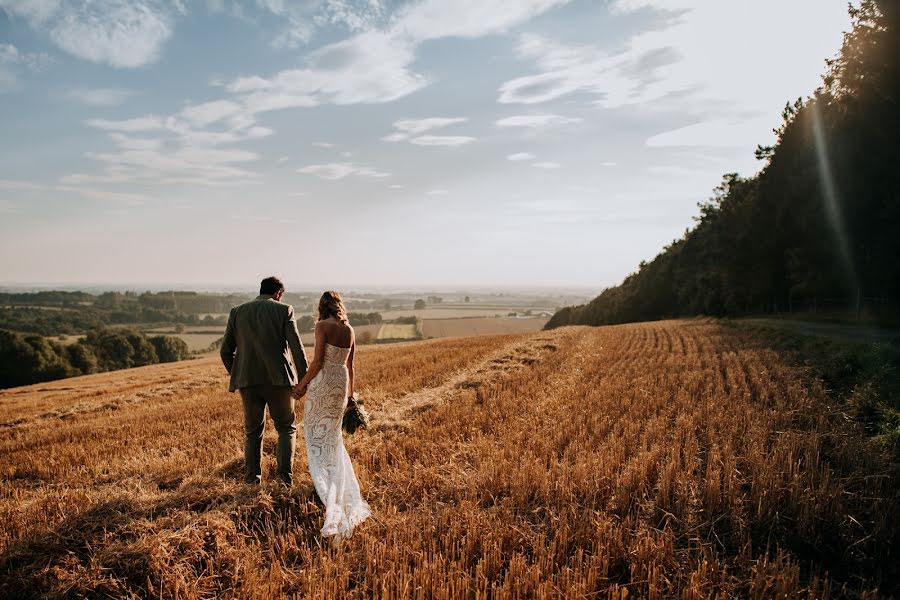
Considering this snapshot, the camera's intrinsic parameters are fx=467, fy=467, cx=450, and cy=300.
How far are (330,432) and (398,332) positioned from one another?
191ft

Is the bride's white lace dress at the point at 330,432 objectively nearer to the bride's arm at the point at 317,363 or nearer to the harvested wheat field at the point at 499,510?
the bride's arm at the point at 317,363

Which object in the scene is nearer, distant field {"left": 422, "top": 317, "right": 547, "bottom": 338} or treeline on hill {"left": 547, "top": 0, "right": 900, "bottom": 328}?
treeline on hill {"left": 547, "top": 0, "right": 900, "bottom": 328}

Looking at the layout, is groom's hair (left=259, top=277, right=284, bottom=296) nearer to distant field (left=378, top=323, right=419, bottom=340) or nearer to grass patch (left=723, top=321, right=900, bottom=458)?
grass patch (left=723, top=321, right=900, bottom=458)

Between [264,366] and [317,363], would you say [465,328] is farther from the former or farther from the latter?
[317,363]

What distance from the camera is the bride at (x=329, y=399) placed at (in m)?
5.15

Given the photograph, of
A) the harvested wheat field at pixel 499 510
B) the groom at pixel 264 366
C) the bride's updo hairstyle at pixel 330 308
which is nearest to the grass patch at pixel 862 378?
the harvested wheat field at pixel 499 510

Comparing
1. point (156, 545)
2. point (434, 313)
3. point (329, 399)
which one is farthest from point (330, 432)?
point (434, 313)

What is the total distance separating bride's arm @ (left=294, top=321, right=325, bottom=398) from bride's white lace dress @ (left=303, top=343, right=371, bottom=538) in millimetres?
51

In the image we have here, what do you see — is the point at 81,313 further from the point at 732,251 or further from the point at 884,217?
the point at 884,217

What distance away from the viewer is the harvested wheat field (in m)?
3.70

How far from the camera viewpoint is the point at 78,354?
162 feet

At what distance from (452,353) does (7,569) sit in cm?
A: 1750

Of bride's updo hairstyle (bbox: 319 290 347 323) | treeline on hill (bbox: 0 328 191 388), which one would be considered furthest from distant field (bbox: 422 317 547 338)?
bride's updo hairstyle (bbox: 319 290 347 323)

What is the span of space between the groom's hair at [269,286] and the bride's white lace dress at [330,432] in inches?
48.2
